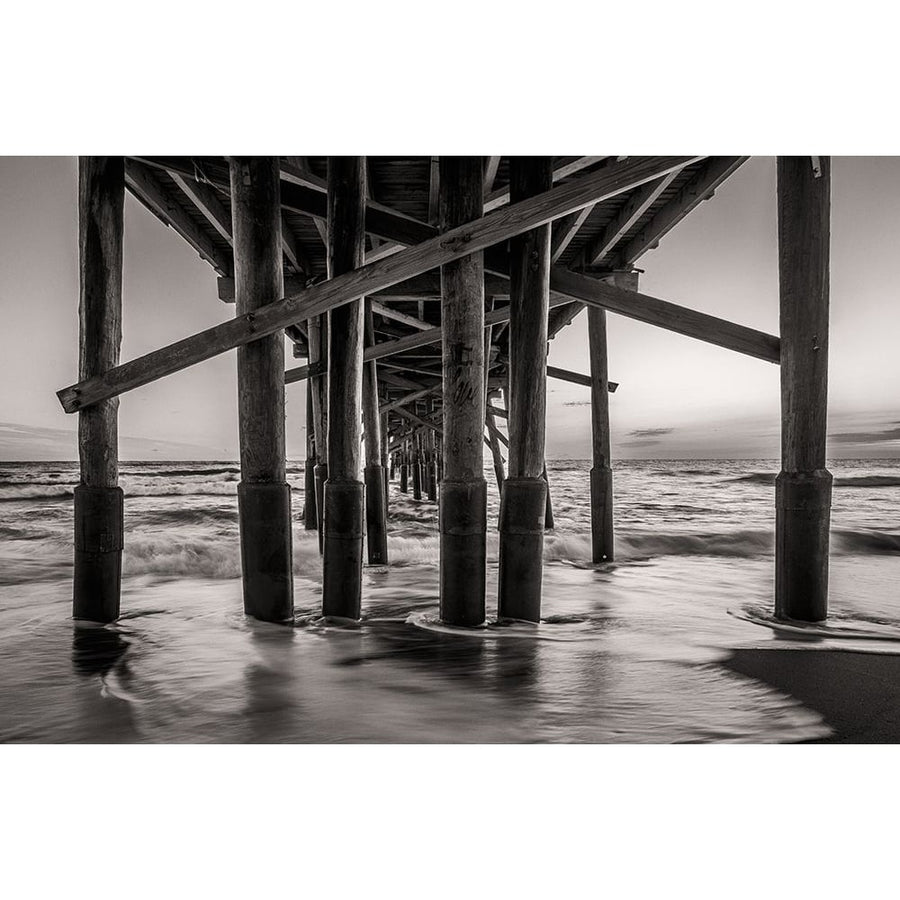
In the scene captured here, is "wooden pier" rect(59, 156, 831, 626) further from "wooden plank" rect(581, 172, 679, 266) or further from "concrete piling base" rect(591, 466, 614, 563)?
"concrete piling base" rect(591, 466, 614, 563)

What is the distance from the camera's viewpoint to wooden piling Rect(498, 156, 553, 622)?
8.97 feet

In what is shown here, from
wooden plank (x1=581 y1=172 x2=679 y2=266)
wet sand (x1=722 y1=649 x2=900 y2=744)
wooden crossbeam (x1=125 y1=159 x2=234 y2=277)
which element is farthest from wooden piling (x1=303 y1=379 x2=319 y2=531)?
wet sand (x1=722 y1=649 x2=900 y2=744)

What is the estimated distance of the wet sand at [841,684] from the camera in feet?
6.35

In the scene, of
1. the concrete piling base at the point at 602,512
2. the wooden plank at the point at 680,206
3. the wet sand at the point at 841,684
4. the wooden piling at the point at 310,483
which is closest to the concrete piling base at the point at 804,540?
the wet sand at the point at 841,684

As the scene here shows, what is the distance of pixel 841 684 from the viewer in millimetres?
2178

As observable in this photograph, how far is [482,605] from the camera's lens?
9.29 feet

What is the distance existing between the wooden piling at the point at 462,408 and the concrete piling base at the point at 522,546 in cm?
9

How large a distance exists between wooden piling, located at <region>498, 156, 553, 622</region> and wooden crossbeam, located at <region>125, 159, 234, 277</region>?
71.1 inches

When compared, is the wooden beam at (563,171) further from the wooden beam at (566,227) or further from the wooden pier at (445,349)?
the wooden beam at (566,227)

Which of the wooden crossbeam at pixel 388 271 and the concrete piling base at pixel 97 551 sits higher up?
the wooden crossbeam at pixel 388 271
